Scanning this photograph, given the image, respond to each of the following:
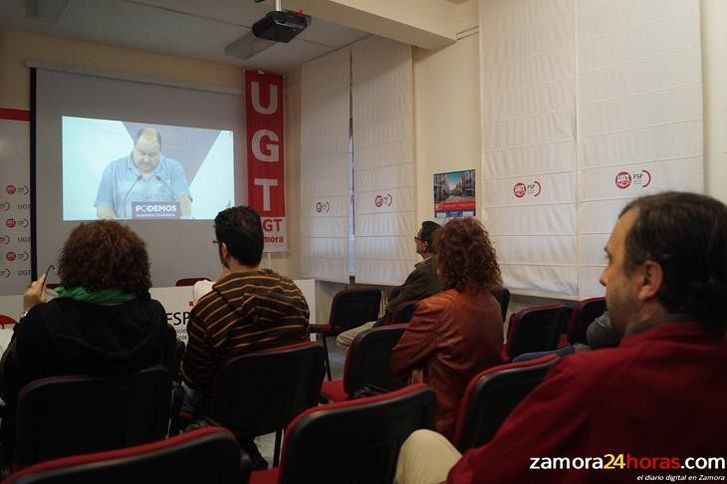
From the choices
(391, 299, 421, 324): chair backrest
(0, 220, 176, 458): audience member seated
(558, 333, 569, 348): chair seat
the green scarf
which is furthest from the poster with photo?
the green scarf

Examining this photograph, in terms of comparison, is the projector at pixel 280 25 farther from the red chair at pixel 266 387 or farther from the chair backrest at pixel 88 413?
the chair backrest at pixel 88 413

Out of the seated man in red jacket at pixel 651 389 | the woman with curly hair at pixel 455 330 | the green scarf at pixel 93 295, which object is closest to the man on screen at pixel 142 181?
the green scarf at pixel 93 295

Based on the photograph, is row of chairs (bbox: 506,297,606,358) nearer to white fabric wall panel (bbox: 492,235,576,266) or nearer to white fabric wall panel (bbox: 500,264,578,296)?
white fabric wall panel (bbox: 500,264,578,296)

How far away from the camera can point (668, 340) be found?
30.8 inches

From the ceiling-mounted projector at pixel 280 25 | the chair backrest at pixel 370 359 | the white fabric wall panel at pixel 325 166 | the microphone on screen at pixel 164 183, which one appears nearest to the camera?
the chair backrest at pixel 370 359

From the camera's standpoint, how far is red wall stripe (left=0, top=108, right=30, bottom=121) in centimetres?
509

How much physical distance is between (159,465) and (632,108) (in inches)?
145

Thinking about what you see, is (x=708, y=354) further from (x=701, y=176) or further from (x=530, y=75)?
(x=530, y=75)

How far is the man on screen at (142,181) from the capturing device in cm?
556

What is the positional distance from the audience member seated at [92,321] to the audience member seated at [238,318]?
175 mm

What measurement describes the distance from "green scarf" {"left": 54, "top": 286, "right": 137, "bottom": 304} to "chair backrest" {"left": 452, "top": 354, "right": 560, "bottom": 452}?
118 centimetres

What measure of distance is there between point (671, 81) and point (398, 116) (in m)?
2.56

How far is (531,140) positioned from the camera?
414 centimetres

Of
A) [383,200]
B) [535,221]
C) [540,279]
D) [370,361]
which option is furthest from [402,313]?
[383,200]
